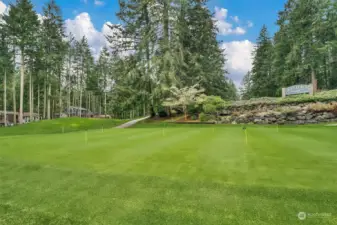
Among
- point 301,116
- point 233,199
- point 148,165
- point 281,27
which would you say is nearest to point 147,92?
point 301,116

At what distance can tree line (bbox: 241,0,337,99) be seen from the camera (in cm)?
2225

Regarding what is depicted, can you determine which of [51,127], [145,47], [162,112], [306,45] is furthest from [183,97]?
[306,45]

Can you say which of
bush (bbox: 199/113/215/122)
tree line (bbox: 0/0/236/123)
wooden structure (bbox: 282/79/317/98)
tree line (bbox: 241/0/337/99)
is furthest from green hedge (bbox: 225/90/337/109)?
tree line (bbox: 241/0/337/99)

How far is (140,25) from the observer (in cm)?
2223

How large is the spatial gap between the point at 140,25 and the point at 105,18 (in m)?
4.90

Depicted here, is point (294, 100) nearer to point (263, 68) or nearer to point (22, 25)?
point (263, 68)

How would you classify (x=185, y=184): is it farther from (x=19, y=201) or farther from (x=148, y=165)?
(x=19, y=201)

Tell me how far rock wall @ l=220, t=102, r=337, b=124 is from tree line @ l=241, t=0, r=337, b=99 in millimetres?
9826

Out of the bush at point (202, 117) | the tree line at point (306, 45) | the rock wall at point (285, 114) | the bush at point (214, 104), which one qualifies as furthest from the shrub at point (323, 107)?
the tree line at point (306, 45)

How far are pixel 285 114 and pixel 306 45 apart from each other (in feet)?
48.1

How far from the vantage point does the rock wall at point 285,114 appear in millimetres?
13953

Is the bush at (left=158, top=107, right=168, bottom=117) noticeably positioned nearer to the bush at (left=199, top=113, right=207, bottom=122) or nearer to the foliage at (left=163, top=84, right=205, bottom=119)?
the foliage at (left=163, top=84, right=205, bottom=119)

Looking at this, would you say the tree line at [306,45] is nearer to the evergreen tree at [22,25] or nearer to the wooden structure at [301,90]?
the wooden structure at [301,90]

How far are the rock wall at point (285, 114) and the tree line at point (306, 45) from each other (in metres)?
9.83
